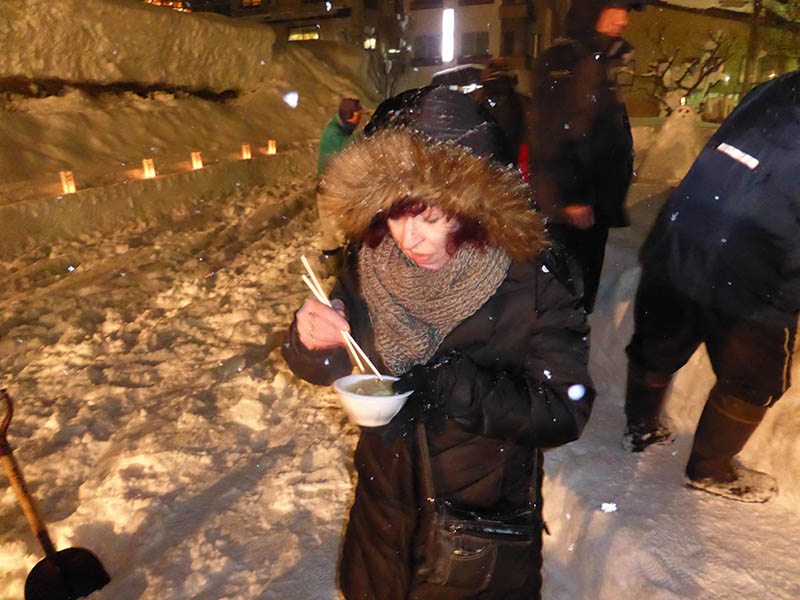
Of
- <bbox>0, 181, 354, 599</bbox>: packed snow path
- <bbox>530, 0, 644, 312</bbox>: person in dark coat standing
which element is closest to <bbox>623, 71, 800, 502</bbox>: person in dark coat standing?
<bbox>530, 0, 644, 312</bbox>: person in dark coat standing

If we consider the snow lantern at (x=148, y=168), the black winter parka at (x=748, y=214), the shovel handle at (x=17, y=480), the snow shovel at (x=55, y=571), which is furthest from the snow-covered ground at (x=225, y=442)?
the snow lantern at (x=148, y=168)

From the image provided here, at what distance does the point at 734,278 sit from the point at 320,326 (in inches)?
65.4

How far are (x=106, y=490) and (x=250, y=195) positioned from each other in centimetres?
905

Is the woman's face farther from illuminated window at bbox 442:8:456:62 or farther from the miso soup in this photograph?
illuminated window at bbox 442:8:456:62

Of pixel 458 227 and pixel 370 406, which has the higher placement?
pixel 458 227

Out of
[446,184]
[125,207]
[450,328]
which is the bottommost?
[125,207]

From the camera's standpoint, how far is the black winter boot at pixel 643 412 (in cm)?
276

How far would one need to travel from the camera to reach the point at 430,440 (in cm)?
164

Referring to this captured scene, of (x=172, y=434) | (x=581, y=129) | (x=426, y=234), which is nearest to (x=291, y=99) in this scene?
(x=172, y=434)

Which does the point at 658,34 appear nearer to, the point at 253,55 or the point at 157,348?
the point at 253,55

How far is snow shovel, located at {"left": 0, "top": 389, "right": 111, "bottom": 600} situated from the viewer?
95.0 inches

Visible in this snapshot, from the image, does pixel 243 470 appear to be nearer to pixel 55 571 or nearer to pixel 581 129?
pixel 55 571

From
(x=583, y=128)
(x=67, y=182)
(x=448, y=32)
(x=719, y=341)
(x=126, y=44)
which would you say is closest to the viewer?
(x=719, y=341)

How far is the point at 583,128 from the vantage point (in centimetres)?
320
